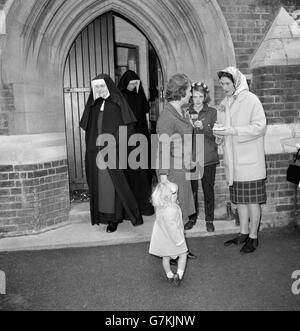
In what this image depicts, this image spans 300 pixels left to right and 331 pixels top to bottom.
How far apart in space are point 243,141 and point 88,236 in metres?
2.11

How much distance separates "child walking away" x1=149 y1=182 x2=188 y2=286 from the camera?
350 centimetres

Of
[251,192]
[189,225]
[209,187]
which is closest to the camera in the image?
[251,192]

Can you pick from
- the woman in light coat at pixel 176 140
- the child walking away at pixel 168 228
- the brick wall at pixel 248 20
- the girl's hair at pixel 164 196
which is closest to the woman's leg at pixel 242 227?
the woman in light coat at pixel 176 140

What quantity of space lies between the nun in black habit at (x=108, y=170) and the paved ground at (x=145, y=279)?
508 millimetres

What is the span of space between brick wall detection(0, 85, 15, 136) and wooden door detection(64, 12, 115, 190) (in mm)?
1559

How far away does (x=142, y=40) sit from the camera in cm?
867

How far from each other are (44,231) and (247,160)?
2608 millimetres

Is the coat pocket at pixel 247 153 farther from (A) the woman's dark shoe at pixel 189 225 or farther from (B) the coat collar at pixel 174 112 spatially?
(A) the woman's dark shoe at pixel 189 225

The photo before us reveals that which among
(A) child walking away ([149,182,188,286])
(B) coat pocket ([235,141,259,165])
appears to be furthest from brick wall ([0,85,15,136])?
(B) coat pocket ([235,141,259,165])

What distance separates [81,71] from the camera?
6434 millimetres

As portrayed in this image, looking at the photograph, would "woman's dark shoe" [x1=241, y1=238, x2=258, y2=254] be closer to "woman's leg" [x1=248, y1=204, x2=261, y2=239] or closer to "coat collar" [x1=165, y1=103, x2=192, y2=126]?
"woman's leg" [x1=248, y1=204, x2=261, y2=239]

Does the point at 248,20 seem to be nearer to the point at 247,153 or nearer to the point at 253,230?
the point at 247,153

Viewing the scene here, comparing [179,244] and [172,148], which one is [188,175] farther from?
[179,244]

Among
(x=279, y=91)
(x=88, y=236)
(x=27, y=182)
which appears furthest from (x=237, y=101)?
(x=27, y=182)
